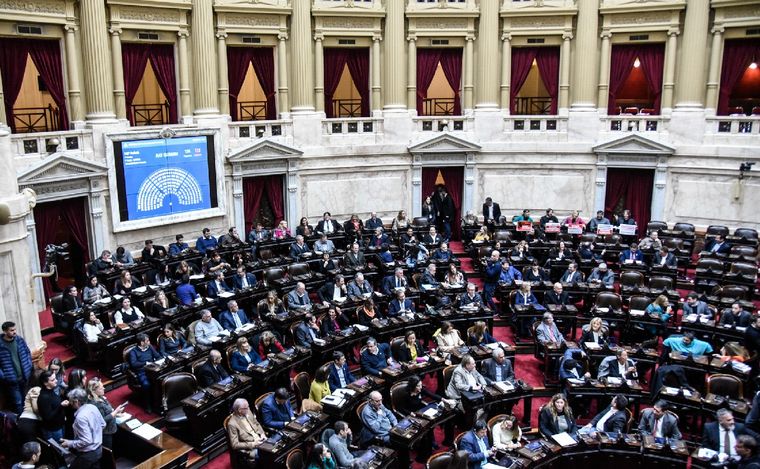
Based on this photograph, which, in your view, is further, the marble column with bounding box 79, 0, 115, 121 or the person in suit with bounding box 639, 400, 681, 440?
the marble column with bounding box 79, 0, 115, 121

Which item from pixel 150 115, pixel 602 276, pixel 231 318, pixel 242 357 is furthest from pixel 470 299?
pixel 150 115

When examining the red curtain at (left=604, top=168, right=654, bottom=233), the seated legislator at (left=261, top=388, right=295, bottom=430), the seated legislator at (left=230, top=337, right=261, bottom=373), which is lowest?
the seated legislator at (left=261, top=388, right=295, bottom=430)

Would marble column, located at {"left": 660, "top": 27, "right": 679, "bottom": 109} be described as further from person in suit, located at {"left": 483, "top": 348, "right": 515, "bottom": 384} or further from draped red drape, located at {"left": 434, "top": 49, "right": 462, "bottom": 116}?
person in suit, located at {"left": 483, "top": 348, "right": 515, "bottom": 384}

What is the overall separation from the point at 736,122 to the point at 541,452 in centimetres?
1520

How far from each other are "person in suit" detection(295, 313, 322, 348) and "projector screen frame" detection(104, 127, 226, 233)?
24.4 ft

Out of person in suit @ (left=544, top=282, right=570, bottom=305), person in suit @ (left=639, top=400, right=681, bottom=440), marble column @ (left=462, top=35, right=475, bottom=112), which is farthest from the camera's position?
marble column @ (left=462, top=35, right=475, bottom=112)

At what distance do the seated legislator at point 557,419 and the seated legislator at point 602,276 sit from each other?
22.0ft

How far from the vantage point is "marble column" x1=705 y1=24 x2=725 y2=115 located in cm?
2086

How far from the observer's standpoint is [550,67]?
2336 cm

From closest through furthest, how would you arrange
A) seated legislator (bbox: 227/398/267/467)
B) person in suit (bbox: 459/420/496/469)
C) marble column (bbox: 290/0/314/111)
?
1. person in suit (bbox: 459/420/496/469)
2. seated legislator (bbox: 227/398/267/467)
3. marble column (bbox: 290/0/314/111)

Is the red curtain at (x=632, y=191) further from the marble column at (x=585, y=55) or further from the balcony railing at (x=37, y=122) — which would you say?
the balcony railing at (x=37, y=122)

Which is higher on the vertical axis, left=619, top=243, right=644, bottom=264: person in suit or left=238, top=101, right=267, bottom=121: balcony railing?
left=238, top=101, right=267, bottom=121: balcony railing

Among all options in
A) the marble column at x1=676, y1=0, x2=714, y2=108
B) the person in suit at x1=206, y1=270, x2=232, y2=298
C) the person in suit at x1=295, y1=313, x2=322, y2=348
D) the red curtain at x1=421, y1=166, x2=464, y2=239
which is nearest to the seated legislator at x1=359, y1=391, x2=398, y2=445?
the person in suit at x1=295, y1=313, x2=322, y2=348

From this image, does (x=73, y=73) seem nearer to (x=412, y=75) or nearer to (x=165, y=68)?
(x=165, y=68)
